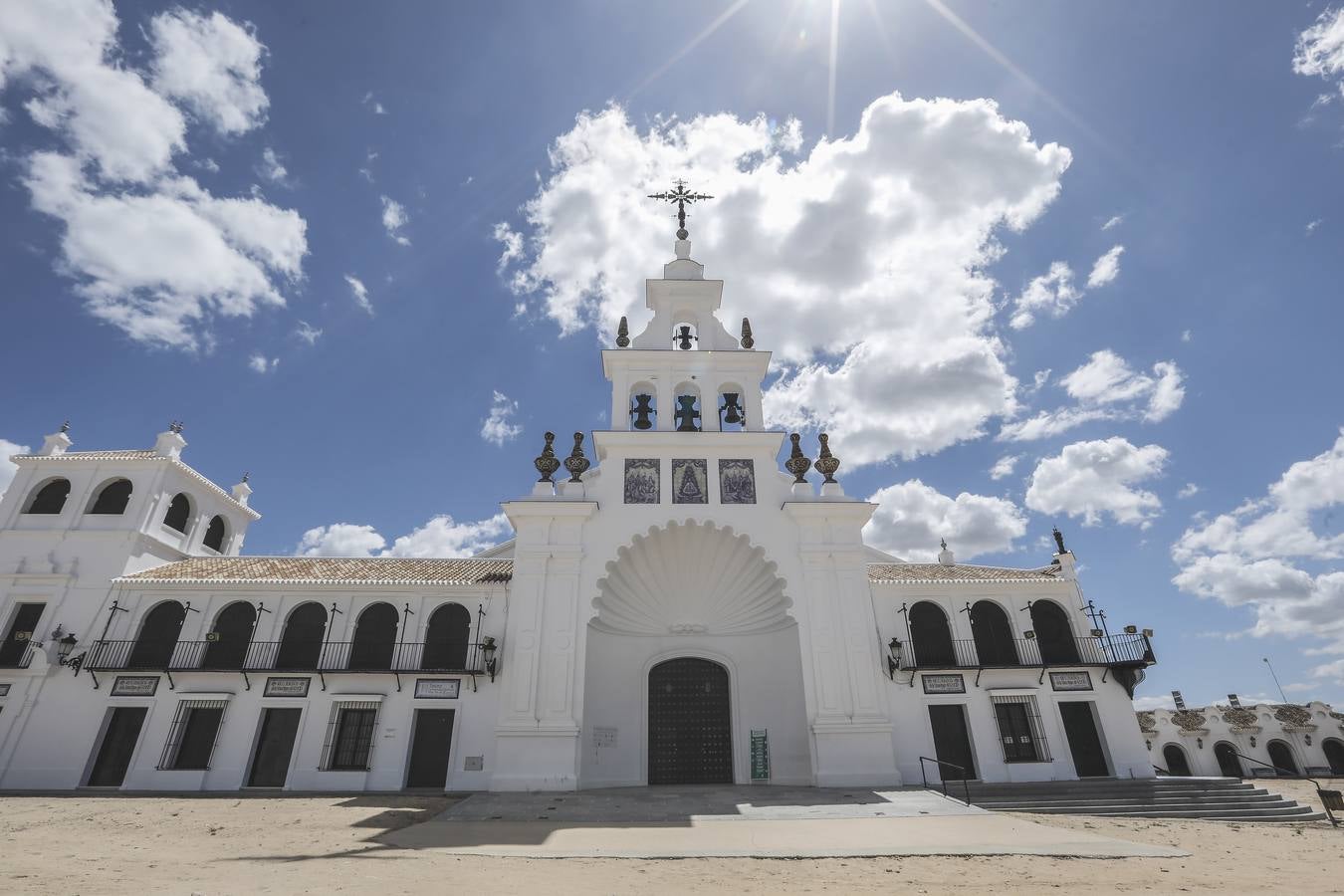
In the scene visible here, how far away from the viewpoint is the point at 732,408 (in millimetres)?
18750

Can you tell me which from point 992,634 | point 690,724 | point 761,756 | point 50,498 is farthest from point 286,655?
point 992,634

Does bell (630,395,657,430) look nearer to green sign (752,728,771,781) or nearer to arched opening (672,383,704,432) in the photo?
arched opening (672,383,704,432)

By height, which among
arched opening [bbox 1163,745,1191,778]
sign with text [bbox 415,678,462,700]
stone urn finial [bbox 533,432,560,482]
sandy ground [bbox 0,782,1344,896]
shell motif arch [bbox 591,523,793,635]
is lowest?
sandy ground [bbox 0,782,1344,896]

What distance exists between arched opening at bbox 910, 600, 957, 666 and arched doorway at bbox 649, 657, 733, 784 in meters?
5.50

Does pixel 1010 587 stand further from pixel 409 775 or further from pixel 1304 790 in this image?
pixel 409 775

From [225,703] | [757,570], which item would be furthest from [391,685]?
[757,570]

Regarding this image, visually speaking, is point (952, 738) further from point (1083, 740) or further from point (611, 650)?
point (611, 650)

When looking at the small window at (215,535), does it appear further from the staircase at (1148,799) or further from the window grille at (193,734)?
the staircase at (1148,799)

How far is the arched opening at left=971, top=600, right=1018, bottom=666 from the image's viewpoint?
17922mm

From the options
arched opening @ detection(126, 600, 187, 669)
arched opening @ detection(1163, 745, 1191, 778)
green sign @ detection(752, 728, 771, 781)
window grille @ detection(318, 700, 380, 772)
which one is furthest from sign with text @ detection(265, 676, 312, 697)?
arched opening @ detection(1163, 745, 1191, 778)

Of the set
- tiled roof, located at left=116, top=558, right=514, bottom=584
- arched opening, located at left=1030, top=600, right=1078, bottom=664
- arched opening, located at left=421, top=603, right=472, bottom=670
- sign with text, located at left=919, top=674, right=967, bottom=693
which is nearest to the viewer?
sign with text, located at left=919, top=674, right=967, bottom=693

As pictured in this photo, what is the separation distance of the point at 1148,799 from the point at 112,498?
28292 millimetres

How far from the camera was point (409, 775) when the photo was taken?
16047 mm

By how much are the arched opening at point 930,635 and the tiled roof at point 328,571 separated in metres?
11.6
